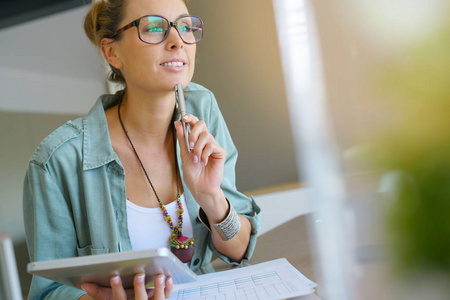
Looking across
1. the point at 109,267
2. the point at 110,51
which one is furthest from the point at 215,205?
the point at 110,51

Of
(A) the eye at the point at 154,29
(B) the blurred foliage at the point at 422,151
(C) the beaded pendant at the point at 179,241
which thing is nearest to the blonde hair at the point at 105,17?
(A) the eye at the point at 154,29

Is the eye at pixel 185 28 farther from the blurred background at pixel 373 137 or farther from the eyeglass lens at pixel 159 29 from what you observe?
the blurred background at pixel 373 137

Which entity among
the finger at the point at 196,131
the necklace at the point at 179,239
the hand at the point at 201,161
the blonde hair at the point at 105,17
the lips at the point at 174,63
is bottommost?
the necklace at the point at 179,239

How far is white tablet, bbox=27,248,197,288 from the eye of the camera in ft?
1.76

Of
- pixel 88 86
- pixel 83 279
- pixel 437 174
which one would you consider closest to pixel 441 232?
pixel 437 174

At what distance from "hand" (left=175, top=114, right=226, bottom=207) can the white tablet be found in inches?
Answer: 11.0

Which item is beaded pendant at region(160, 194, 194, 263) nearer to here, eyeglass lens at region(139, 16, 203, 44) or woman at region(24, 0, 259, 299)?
woman at region(24, 0, 259, 299)

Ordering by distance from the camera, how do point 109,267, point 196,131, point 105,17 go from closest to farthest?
point 109,267, point 196,131, point 105,17

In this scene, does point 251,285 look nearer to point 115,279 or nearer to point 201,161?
point 115,279

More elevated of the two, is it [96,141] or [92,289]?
[96,141]

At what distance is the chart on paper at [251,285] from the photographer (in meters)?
0.65

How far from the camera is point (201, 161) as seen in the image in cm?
98

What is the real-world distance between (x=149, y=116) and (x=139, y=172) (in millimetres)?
146

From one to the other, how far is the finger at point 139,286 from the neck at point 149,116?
54cm
